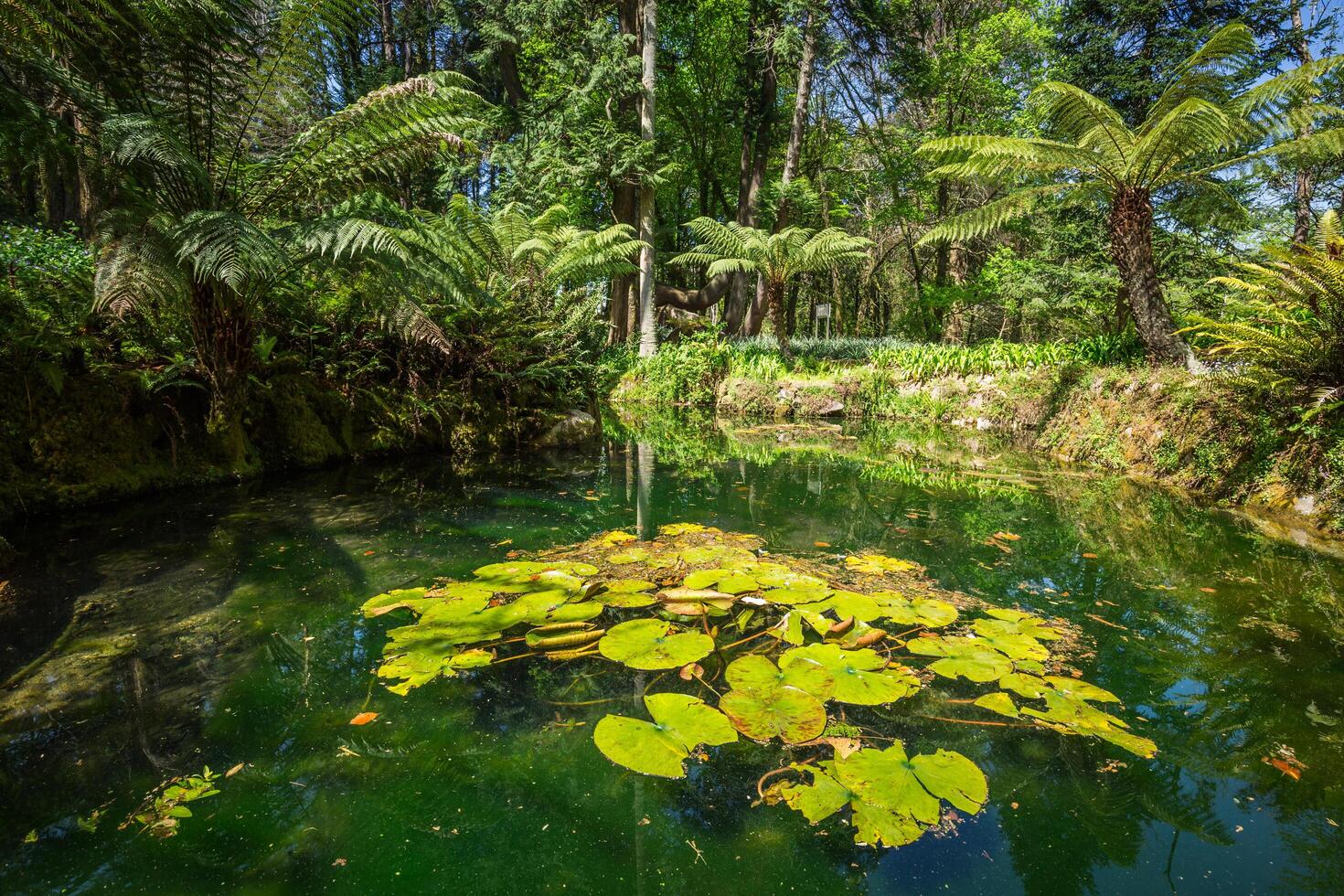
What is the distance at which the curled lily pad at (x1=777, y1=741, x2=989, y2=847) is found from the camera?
4.07 ft

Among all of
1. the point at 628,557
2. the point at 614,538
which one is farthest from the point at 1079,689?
the point at 614,538

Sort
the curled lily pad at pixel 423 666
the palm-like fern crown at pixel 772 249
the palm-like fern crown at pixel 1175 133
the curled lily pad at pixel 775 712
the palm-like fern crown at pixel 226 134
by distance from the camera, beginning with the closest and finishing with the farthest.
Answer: the curled lily pad at pixel 775 712 < the curled lily pad at pixel 423 666 < the palm-like fern crown at pixel 226 134 < the palm-like fern crown at pixel 1175 133 < the palm-like fern crown at pixel 772 249

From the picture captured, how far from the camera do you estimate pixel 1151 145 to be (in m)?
5.17

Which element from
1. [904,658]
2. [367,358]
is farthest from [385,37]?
[904,658]

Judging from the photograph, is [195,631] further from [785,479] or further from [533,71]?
[533,71]

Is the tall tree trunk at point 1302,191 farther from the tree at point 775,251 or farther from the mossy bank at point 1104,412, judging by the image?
the tree at point 775,251

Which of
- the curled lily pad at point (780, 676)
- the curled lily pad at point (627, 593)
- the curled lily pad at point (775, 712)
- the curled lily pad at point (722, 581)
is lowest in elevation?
the curled lily pad at point (775, 712)

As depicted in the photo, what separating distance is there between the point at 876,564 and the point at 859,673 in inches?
44.2

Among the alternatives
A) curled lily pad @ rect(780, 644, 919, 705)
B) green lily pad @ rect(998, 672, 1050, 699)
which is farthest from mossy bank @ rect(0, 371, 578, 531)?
green lily pad @ rect(998, 672, 1050, 699)

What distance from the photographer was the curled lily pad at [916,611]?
7.14 feet

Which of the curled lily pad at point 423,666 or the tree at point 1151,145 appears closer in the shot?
the curled lily pad at point 423,666

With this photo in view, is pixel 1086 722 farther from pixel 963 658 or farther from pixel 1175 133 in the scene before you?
pixel 1175 133

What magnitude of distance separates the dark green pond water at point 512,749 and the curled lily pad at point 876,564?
17cm

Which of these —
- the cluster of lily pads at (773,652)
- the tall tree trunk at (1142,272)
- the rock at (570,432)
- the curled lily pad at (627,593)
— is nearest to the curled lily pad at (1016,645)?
the cluster of lily pads at (773,652)
